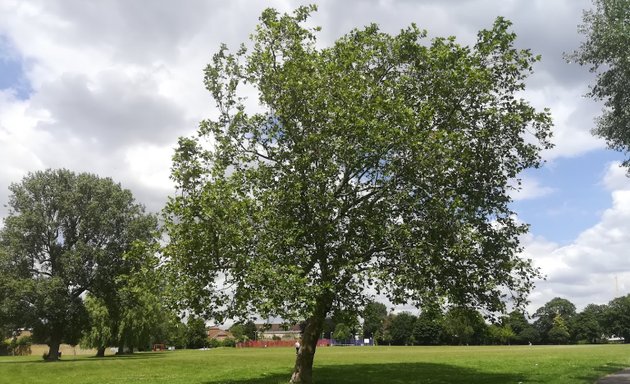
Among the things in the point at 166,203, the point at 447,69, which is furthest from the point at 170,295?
the point at 447,69

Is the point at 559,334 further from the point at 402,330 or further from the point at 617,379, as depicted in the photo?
the point at 617,379

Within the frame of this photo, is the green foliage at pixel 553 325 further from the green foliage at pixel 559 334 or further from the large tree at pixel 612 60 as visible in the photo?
the large tree at pixel 612 60

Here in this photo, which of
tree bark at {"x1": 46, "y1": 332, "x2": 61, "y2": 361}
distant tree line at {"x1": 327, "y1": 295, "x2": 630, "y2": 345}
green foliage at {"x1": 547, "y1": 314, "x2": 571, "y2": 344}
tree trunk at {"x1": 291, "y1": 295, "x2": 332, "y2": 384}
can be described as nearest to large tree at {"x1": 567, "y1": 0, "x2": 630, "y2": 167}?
tree trunk at {"x1": 291, "y1": 295, "x2": 332, "y2": 384}

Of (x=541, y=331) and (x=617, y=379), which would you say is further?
(x=541, y=331)

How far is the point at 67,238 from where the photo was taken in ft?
195

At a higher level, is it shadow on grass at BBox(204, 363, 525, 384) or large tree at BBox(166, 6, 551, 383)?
large tree at BBox(166, 6, 551, 383)

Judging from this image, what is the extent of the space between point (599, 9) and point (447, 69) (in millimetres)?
6623

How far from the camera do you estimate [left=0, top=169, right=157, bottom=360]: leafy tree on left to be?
184ft

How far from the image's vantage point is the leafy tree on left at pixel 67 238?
2206 inches

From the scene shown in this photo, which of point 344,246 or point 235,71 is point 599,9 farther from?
point 235,71

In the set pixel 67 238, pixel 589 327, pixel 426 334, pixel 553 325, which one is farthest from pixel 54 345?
pixel 553 325

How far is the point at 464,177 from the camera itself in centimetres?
2511

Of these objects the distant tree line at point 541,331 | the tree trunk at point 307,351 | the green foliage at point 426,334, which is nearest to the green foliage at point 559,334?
the distant tree line at point 541,331

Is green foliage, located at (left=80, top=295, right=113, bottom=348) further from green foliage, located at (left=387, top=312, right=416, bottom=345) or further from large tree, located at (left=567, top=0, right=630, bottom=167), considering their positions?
green foliage, located at (left=387, top=312, right=416, bottom=345)
